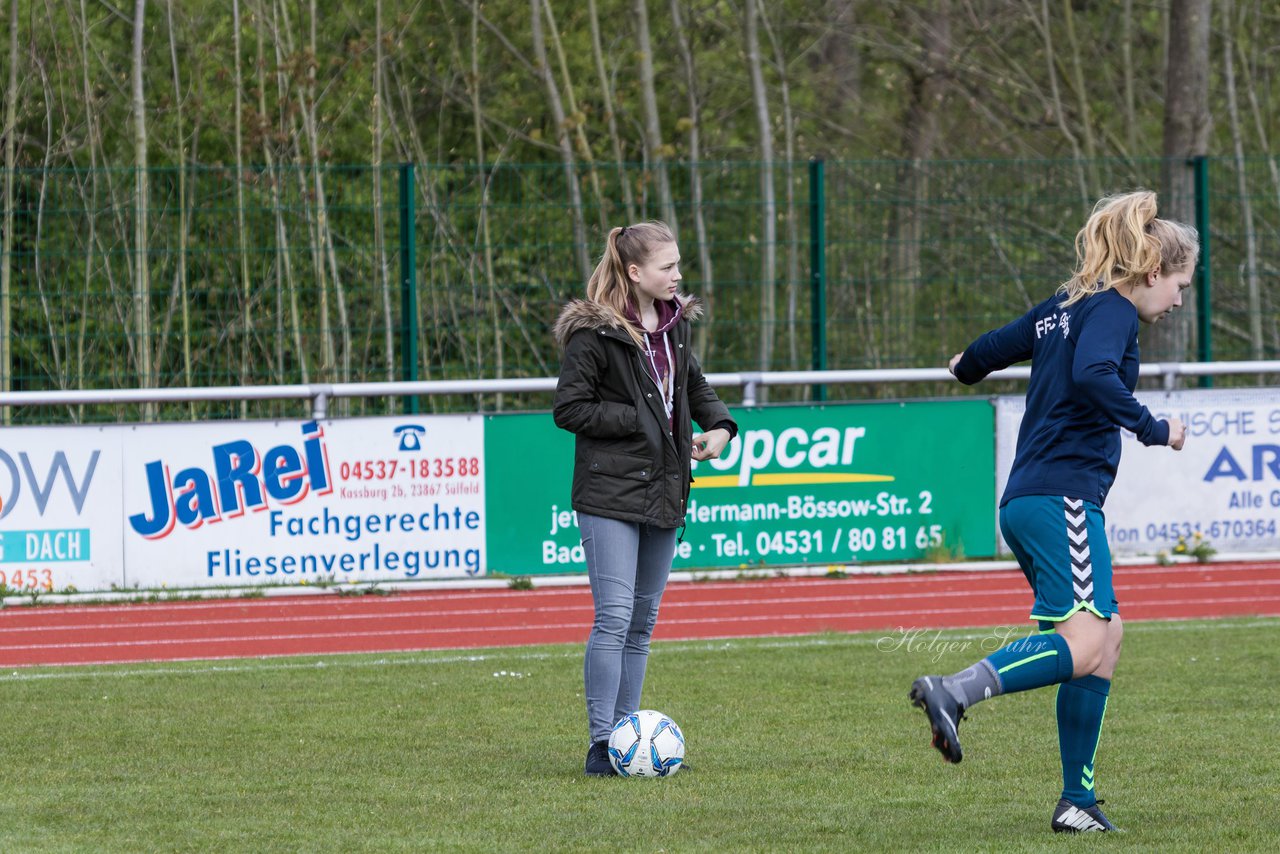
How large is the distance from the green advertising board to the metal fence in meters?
0.54

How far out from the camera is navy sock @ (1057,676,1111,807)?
5160 millimetres

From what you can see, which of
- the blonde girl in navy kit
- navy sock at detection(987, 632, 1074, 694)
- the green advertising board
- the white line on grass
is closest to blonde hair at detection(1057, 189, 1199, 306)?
the blonde girl in navy kit

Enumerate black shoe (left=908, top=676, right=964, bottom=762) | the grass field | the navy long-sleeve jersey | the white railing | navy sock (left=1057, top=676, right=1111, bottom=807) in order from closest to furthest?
black shoe (left=908, top=676, right=964, bottom=762) → the navy long-sleeve jersey → navy sock (left=1057, top=676, right=1111, bottom=807) → the grass field → the white railing

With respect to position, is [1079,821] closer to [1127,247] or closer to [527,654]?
[1127,247]

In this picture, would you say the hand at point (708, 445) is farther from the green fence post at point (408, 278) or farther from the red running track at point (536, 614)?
the green fence post at point (408, 278)

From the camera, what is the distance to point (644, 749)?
6.19 metres

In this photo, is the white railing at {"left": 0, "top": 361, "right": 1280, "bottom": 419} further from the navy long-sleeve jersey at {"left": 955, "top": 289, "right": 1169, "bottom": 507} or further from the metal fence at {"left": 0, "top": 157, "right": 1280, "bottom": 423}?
the navy long-sleeve jersey at {"left": 955, "top": 289, "right": 1169, "bottom": 507}

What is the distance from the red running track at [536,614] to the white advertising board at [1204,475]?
0.42 m

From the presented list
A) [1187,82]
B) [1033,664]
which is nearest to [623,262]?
[1033,664]

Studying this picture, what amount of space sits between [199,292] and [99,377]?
0.87m

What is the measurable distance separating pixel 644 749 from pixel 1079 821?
1574 millimetres

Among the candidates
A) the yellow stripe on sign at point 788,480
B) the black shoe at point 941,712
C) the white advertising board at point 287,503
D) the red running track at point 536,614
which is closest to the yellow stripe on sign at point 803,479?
the yellow stripe on sign at point 788,480

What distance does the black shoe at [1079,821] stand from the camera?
204 inches

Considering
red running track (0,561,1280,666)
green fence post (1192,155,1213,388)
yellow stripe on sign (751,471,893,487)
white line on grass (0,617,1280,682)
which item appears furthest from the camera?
green fence post (1192,155,1213,388)
